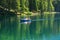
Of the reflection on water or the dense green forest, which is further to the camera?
the dense green forest

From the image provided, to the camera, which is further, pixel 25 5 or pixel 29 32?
pixel 25 5

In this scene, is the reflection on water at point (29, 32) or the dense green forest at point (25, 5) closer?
the reflection on water at point (29, 32)

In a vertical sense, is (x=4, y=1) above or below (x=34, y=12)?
above

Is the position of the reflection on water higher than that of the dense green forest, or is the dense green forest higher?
the dense green forest

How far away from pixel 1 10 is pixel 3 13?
6.27 feet

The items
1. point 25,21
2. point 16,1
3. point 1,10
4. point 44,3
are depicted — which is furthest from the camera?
point 44,3

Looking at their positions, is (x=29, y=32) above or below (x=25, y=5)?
below

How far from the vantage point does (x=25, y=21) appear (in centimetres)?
4006

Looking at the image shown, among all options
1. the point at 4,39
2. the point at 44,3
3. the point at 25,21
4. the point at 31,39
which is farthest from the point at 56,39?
the point at 44,3

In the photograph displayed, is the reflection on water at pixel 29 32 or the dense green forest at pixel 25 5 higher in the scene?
the dense green forest at pixel 25 5

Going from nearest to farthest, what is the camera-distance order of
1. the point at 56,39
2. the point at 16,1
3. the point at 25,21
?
the point at 56,39
the point at 25,21
the point at 16,1

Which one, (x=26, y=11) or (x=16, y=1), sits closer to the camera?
(x=16, y=1)

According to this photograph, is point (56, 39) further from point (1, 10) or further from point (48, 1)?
point (48, 1)

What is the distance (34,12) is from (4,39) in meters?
45.9
